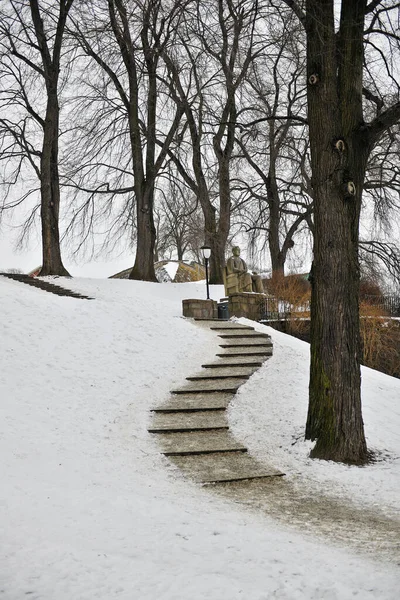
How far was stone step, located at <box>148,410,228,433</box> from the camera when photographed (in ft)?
23.3

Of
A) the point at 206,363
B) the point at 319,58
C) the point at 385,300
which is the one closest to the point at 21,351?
the point at 206,363

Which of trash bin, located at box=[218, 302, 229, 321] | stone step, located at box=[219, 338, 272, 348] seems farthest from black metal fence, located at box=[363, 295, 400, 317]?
stone step, located at box=[219, 338, 272, 348]

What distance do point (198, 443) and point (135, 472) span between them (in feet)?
3.90

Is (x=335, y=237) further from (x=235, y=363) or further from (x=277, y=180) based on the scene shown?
(x=277, y=180)

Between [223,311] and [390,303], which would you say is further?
[390,303]

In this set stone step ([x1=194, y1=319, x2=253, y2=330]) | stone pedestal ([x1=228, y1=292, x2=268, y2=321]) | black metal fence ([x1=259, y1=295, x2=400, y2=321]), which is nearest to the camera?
stone step ([x1=194, y1=319, x2=253, y2=330])

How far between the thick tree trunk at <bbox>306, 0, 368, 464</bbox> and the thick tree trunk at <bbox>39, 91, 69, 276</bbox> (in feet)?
45.3

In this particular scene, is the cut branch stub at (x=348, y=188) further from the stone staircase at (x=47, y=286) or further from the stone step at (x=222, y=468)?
the stone staircase at (x=47, y=286)

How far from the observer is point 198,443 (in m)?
6.70

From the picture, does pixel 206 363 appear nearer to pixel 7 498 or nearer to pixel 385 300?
pixel 7 498

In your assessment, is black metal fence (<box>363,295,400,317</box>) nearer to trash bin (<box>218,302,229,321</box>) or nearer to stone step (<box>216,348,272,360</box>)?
trash bin (<box>218,302,229,321</box>)

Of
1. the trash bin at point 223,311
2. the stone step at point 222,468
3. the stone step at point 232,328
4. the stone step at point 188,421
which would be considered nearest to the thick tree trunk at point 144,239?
the trash bin at point 223,311

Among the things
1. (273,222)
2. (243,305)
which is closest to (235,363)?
(243,305)

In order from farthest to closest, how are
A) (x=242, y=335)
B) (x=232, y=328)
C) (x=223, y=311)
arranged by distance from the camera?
(x=223, y=311)
(x=232, y=328)
(x=242, y=335)
